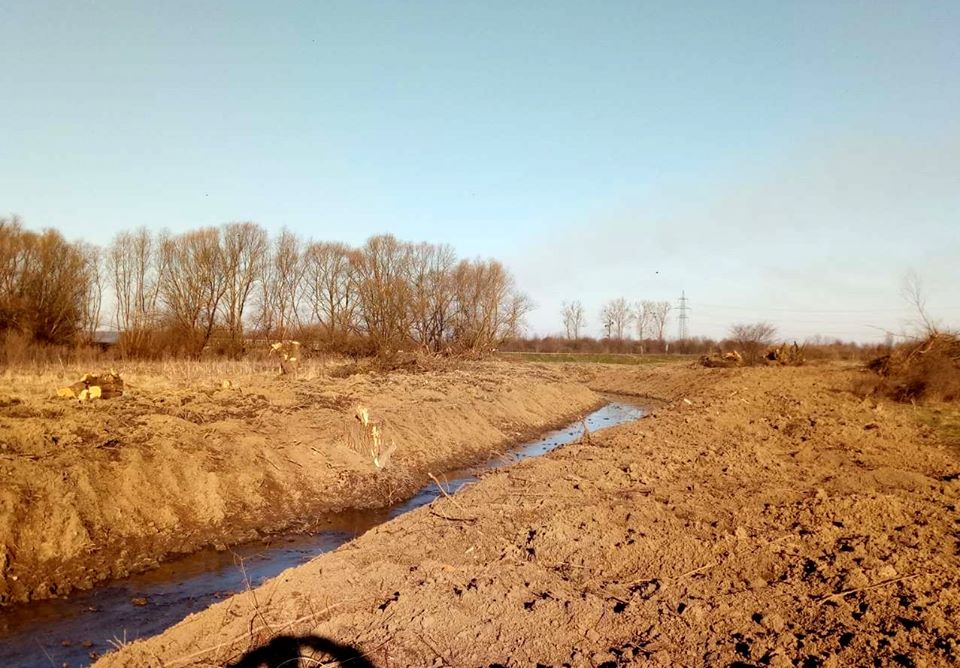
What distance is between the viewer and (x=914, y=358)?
19562 mm

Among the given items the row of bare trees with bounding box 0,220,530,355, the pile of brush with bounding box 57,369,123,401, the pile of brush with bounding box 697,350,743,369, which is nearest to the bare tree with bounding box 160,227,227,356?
the row of bare trees with bounding box 0,220,530,355

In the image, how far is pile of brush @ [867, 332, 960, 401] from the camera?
17875mm

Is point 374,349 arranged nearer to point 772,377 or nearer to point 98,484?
point 772,377

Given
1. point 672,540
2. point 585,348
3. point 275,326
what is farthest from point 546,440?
point 585,348

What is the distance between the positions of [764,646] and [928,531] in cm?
319

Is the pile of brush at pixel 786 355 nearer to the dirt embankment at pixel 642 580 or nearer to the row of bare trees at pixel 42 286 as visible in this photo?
the dirt embankment at pixel 642 580

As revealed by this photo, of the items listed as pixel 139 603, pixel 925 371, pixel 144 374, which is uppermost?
pixel 925 371

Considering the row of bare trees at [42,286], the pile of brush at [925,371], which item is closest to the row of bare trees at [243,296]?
the row of bare trees at [42,286]

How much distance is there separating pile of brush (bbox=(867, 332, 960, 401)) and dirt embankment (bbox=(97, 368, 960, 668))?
989 centimetres

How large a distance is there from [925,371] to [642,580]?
58.4ft

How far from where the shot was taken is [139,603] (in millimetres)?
6844

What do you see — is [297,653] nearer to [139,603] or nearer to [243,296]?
[139,603]

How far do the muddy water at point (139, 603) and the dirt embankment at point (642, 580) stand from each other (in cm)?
123

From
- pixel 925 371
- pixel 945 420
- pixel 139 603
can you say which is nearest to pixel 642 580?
pixel 139 603
